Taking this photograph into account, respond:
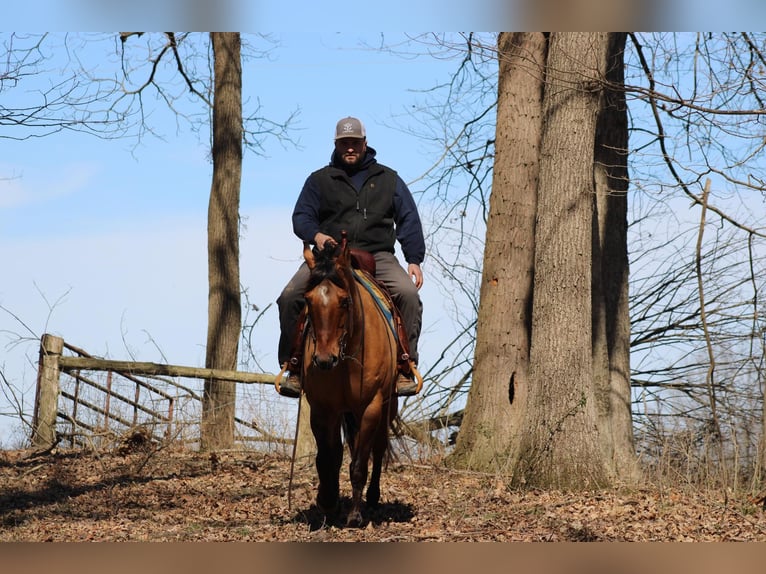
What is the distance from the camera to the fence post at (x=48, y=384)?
13.8 metres

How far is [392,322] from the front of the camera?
8852mm

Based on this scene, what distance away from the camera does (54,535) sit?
8562mm

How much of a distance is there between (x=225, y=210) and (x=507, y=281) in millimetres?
5444

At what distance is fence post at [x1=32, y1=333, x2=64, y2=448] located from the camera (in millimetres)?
13781

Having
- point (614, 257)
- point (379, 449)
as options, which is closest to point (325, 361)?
point (379, 449)

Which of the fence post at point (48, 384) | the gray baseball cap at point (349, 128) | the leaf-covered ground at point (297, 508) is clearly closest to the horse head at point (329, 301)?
the gray baseball cap at point (349, 128)

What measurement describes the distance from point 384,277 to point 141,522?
3155 millimetres

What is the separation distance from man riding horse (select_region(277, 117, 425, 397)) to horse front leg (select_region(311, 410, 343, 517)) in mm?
489

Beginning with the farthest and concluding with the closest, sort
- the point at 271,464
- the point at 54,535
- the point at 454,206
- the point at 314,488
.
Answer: the point at 454,206
the point at 271,464
the point at 314,488
the point at 54,535

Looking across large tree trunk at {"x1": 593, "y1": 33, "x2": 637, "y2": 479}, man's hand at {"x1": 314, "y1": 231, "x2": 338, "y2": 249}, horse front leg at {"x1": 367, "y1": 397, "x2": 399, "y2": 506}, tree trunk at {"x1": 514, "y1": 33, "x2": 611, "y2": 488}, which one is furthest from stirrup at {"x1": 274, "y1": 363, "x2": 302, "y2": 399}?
large tree trunk at {"x1": 593, "y1": 33, "x2": 637, "y2": 479}

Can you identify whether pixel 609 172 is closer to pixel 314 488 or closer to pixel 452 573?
pixel 314 488

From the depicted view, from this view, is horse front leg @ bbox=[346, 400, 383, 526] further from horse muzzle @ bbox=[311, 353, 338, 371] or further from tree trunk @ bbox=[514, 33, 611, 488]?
tree trunk @ bbox=[514, 33, 611, 488]


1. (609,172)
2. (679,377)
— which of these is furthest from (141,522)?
(679,377)

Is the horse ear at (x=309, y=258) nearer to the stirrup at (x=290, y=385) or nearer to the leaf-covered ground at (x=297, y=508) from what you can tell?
the stirrup at (x=290, y=385)
